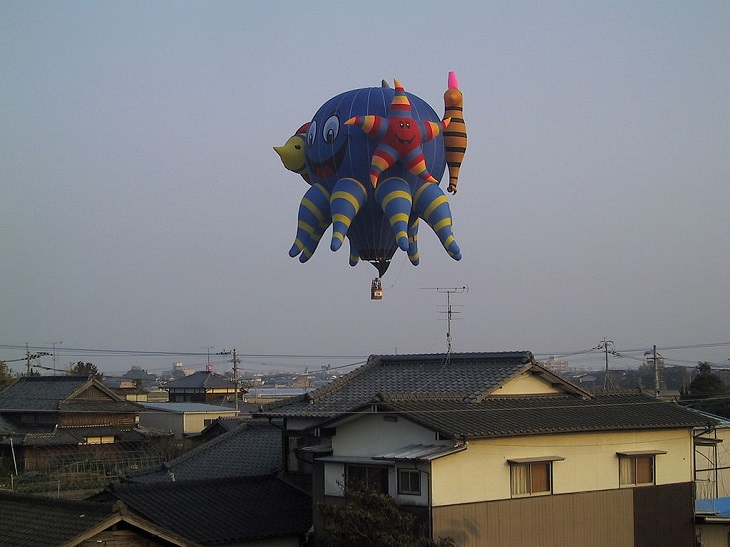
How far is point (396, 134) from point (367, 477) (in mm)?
10736

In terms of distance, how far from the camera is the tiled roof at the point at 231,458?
2344 cm

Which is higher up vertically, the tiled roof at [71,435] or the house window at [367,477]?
the house window at [367,477]

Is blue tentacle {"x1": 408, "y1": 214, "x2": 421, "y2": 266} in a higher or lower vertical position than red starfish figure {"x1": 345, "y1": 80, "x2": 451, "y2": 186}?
lower

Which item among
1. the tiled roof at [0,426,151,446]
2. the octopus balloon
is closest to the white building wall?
the octopus balloon

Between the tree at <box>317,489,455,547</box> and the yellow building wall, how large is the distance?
0.97 metres

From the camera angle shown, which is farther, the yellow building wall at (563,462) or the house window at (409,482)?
the yellow building wall at (563,462)

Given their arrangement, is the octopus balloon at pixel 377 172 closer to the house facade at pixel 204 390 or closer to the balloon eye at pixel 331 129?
the balloon eye at pixel 331 129

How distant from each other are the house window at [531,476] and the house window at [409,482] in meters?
2.08

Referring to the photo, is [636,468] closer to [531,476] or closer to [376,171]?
[531,476]

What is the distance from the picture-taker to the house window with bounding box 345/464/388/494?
56.6ft

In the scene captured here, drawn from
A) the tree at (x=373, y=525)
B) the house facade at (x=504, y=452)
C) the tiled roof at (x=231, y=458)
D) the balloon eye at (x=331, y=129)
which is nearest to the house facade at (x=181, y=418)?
the tiled roof at (x=231, y=458)

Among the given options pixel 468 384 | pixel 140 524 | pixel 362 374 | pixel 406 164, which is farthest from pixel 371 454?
pixel 406 164

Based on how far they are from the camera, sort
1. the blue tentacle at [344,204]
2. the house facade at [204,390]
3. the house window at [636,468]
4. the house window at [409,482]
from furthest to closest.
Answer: the house facade at [204,390]
the blue tentacle at [344,204]
the house window at [636,468]
the house window at [409,482]

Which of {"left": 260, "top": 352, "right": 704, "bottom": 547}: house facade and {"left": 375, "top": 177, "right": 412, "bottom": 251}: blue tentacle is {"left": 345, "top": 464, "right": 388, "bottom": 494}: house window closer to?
{"left": 260, "top": 352, "right": 704, "bottom": 547}: house facade
